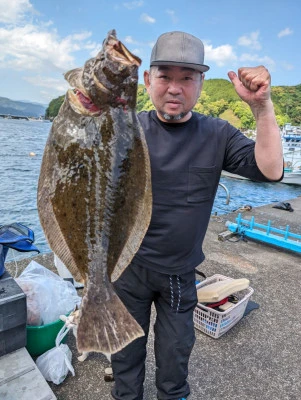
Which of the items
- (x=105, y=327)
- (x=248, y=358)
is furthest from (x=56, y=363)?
(x=248, y=358)

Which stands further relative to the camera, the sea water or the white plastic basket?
the sea water

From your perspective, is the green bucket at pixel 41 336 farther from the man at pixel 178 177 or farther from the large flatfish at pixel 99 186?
the large flatfish at pixel 99 186

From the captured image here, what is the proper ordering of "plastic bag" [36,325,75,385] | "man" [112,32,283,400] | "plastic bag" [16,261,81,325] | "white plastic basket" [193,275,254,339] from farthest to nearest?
"white plastic basket" [193,275,254,339] → "plastic bag" [16,261,81,325] → "plastic bag" [36,325,75,385] → "man" [112,32,283,400]

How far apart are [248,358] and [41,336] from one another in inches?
93.5

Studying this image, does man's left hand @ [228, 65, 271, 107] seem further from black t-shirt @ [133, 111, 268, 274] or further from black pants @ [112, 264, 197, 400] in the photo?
black pants @ [112, 264, 197, 400]

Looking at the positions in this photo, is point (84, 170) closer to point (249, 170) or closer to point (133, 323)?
point (133, 323)

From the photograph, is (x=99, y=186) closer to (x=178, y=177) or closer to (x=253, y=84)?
(x=178, y=177)

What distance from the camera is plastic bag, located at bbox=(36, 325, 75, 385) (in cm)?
322

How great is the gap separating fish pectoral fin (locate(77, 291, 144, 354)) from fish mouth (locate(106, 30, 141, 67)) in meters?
1.21

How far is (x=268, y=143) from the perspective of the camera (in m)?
2.16

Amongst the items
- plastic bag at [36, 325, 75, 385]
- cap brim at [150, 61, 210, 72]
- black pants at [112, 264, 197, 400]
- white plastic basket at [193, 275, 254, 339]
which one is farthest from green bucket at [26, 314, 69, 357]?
cap brim at [150, 61, 210, 72]

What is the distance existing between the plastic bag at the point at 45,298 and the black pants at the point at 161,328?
0.96 meters

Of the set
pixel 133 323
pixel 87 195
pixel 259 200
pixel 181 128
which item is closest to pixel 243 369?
pixel 133 323

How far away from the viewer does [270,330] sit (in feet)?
14.7
